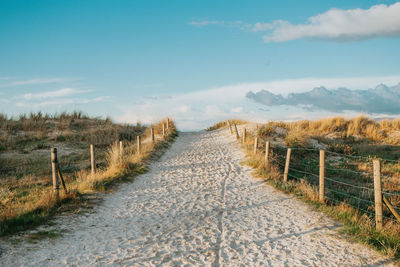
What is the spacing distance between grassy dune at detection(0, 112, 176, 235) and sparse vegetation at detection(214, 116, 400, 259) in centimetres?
576

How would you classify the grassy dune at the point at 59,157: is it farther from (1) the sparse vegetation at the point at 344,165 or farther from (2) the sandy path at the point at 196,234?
(1) the sparse vegetation at the point at 344,165

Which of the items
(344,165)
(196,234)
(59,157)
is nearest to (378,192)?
(196,234)

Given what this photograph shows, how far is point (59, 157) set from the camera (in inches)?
806

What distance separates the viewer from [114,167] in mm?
12094

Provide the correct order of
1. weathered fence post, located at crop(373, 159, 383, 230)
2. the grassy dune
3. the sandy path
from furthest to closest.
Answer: the grassy dune < weathered fence post, located at crop(373, 159, 383, 230) < the sandy path

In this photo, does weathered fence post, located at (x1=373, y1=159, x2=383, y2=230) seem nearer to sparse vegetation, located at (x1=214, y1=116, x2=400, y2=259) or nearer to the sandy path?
sparse vegetation, located at (x1=214, y1=116, x2=400, y2=259)

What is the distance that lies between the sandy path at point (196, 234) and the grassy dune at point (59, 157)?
0.84m

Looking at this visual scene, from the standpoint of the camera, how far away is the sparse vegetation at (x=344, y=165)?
7059 mm

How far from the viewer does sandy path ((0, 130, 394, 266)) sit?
5.51m

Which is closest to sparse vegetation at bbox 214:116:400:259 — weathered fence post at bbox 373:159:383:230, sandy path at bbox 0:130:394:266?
weathered fence post at bbox 373:159:383:230

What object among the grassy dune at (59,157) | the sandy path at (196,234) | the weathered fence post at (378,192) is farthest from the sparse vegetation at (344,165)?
the grassy dune at (59,157)

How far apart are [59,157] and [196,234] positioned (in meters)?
16.6

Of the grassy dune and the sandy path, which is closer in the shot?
the sandy path

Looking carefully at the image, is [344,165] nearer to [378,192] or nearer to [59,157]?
[378,192]
